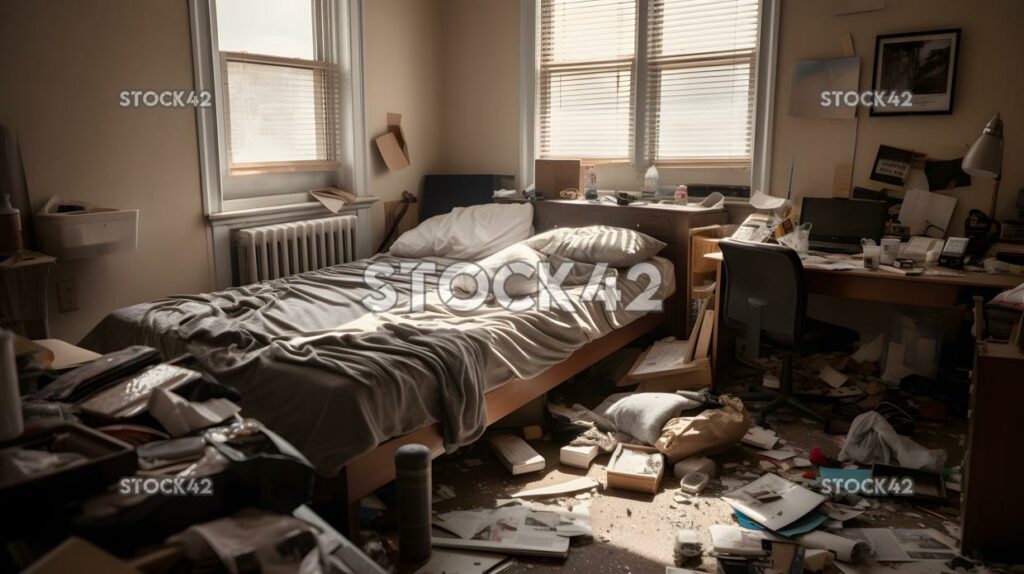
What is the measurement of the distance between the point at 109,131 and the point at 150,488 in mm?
2811

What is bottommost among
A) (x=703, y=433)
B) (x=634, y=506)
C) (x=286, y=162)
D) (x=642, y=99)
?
(x=634, y=506)

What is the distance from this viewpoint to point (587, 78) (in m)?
4.75

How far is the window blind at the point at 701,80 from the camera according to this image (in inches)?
164

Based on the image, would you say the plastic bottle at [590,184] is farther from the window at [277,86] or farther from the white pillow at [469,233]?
the window at [277,86]

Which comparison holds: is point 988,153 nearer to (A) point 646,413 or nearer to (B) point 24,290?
(A) point 646,413

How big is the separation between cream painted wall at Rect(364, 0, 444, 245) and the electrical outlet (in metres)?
1.93

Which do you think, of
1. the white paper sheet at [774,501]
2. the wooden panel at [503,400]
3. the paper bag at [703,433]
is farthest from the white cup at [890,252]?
the white paper sheet at [774,501]

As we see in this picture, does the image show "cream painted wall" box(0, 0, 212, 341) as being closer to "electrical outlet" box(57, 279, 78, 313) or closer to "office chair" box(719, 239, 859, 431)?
"electrical outlet" box(57, 279, 78, 313)

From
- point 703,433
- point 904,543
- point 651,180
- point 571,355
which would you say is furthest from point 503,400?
point 651,180

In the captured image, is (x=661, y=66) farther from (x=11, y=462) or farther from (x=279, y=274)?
(x=11, y=462)

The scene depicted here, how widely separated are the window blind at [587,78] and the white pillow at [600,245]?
3.04 ft

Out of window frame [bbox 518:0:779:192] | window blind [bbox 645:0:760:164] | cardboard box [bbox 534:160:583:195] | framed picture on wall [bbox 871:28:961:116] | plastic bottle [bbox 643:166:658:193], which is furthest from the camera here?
cardboard box [bbox 534:160:583:195]

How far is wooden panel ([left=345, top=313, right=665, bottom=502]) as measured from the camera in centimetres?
218

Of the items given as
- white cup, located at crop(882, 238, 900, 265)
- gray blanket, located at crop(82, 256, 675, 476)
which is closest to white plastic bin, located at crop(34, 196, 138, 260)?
gray blanket, located at crop(82, 256, 675, 476)
